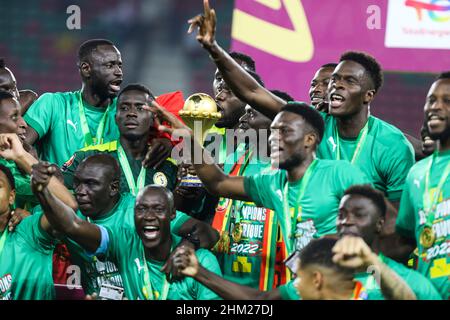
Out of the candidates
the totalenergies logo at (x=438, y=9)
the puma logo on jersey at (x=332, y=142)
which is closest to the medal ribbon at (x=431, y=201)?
the puma logo on jersey at (x=332, y=142)

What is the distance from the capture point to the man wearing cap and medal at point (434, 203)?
475 cm

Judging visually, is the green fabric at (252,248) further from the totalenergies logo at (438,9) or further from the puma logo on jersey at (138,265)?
the totalenergies logo at (438,9)

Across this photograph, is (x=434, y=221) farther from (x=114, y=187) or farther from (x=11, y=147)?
(x=11, y=147)

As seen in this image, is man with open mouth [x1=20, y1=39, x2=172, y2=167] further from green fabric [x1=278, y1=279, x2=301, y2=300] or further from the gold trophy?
green fabric [x1=278, y1=279, x2=301, y2=300]

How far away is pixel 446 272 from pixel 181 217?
1.67 m

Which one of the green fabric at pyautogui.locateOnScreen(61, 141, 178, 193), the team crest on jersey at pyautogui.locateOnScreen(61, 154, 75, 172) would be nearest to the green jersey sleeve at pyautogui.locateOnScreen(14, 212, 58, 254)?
the green fabric at pyautogui.locateOnScreen(61, 141, 178, 193)

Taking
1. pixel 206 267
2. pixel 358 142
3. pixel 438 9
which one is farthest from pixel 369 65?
pixel 438 9

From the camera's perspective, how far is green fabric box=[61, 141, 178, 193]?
6.16 meters

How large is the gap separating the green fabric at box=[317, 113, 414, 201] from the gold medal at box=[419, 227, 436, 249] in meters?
0.71

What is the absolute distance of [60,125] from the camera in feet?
22.0

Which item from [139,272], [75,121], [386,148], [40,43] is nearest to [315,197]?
[386,148]

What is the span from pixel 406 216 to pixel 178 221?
136 cm

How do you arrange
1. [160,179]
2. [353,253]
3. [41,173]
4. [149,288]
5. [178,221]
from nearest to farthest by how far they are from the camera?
[353,253]
[41,173]
[149,288]
[178,221]
[160,179]

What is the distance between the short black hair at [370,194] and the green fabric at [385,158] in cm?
66
